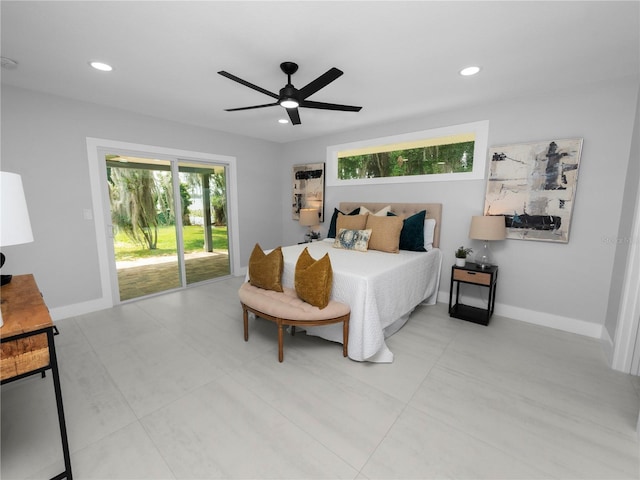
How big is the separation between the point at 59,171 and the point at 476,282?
4.64 meters

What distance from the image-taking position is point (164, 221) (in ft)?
13.1

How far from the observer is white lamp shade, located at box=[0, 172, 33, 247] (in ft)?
3.65

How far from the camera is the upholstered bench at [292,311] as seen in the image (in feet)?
7.14

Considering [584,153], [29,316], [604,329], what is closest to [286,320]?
[29,316]

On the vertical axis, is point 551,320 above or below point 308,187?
below

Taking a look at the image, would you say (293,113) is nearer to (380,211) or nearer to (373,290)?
(373,290)

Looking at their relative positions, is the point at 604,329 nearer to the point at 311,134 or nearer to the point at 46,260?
the point at 311,134

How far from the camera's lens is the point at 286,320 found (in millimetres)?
2217

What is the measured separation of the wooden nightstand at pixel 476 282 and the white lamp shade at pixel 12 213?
3.41 meters

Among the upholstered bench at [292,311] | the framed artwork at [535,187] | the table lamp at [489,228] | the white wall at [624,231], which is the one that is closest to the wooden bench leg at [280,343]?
the upholstered bench at [292,311]

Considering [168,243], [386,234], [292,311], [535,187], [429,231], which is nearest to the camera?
[292,311]

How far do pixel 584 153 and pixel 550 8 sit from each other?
1679 mm

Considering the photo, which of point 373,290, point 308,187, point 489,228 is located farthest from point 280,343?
point 308,187

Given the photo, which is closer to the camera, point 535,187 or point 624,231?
point 624,231
